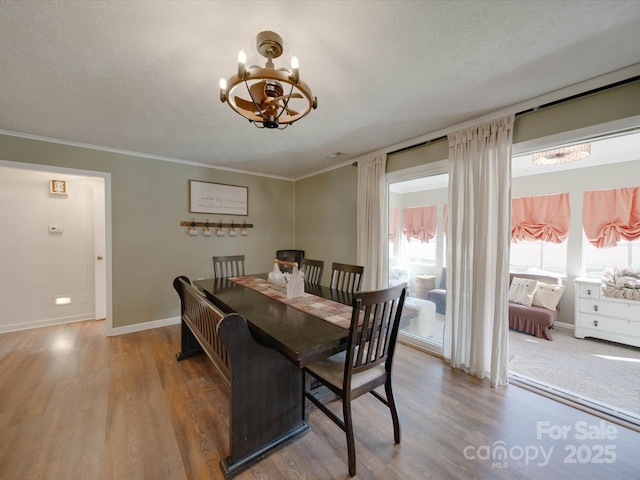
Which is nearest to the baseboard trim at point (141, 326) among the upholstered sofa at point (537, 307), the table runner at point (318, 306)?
the table runner at point (318, 306)

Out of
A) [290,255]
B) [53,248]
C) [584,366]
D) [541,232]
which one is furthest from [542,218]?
[53,248]

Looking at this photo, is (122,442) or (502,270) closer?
(122,442)

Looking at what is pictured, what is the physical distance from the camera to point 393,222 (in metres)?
3.45

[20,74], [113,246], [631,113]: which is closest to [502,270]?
[631,113]

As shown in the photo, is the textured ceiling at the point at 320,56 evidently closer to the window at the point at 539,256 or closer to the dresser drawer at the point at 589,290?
the dresser drawer at the point at 589,290

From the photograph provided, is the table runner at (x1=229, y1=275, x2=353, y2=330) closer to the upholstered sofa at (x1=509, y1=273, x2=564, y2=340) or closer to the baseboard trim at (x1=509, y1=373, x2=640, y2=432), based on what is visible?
the baseboard trim at (x1=509, y1=373, x2=640, y2=432)

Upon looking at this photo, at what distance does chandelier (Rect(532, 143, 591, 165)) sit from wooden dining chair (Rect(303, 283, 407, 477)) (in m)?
2.78

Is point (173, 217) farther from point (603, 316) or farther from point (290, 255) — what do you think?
point (603, 316)

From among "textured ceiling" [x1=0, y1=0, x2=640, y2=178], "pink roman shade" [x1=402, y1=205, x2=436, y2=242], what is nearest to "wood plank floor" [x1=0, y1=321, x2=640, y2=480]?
"pink roman shade" [x1=402, y1=205, x2=436, y2=242]

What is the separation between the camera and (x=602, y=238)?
11.8 ft

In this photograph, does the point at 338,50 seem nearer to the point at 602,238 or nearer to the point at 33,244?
the point at 602,238

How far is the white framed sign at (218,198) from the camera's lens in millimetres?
3951

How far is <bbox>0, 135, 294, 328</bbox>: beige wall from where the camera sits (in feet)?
10.2

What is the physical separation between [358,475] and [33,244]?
16.4 ft
